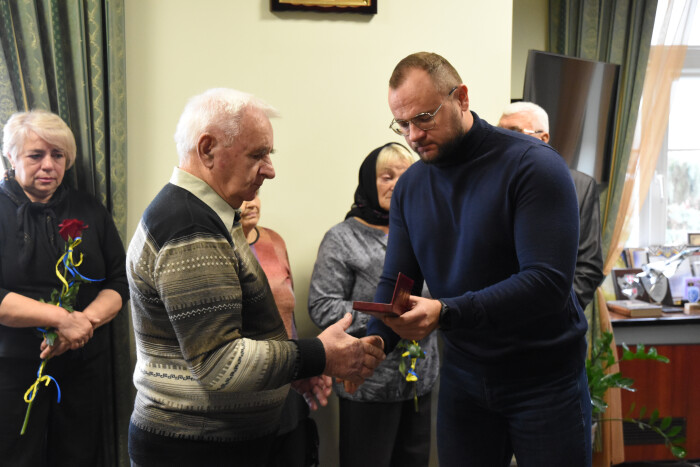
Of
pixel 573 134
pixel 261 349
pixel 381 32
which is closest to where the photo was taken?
pixel 261 349

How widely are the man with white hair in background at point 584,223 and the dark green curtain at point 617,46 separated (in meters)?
1.29

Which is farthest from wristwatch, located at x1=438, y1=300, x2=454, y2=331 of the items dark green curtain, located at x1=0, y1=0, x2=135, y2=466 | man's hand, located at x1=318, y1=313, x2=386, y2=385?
dark green curtain, located at x1=0, y1=0, x2=135, y2=466

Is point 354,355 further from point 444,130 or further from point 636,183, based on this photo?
point 636,183

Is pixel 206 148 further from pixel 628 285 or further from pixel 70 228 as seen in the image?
pixel 628 285

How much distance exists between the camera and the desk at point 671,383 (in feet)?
11.2

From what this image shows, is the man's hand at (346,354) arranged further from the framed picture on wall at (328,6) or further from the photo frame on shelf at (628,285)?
the photo frame on shelf at (628,285)

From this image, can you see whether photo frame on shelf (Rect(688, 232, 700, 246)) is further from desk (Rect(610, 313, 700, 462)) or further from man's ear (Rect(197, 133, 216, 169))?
man's ear (Rect(197, 133, 216, 169))

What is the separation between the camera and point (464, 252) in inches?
59.3

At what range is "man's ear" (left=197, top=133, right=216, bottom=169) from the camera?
1.29 m

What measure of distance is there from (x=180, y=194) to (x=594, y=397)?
207cm

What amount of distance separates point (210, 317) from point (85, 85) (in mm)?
1813

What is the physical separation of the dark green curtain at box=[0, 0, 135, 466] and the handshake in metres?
1.32

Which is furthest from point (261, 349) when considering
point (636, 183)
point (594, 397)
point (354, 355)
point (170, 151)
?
point (636, 183)

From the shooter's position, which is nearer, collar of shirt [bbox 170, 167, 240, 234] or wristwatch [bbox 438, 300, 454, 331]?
collar of shirt [bbox 170, 167, 240, 234]
